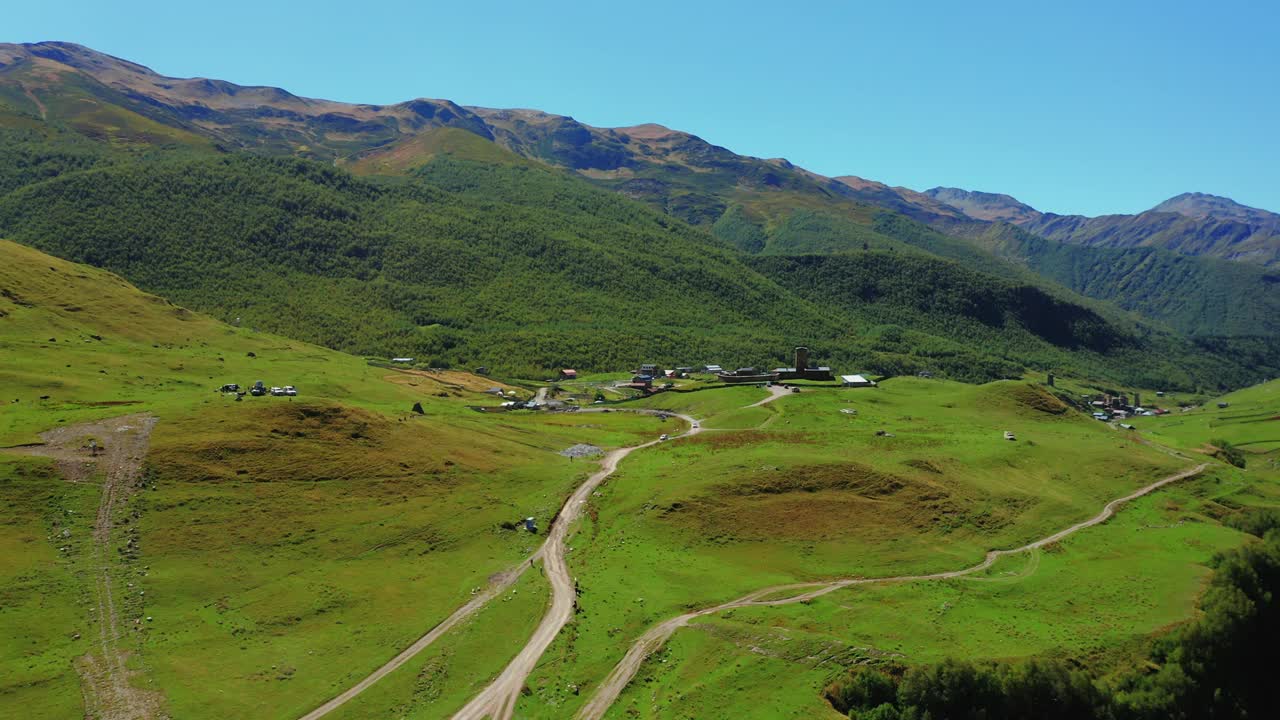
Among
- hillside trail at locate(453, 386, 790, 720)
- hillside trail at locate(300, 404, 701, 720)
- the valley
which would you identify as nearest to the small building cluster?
the valley

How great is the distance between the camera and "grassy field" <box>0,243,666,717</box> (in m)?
56.0

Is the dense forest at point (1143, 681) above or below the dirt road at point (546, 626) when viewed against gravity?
above

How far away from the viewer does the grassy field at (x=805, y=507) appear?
232 ft

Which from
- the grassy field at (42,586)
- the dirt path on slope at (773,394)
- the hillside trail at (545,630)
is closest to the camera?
the grassy field at (42,586)

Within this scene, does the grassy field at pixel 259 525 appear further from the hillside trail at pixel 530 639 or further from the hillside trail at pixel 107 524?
the hillside trail at pixel 530 639

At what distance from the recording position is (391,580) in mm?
72000

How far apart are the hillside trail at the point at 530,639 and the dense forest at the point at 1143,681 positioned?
23.9 m

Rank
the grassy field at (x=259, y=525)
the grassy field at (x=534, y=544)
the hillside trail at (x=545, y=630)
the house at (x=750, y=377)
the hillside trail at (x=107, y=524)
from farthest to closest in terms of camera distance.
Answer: the house at (x=750, y=377), the grassy field at (x=534, y=544), the grassy field at (x=259, y=525), the hillside trail at (x=545, y=630), the hillside trail at (x=107, y=524)

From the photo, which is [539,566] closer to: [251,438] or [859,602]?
[859,602]

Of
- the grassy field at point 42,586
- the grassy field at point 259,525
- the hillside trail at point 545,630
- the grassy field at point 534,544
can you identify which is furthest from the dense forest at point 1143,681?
the grassy field at point 42,586

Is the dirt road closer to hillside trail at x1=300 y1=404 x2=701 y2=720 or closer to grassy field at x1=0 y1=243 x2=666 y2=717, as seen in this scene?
hillside trail at x1=300 y1=404 x2=701 y2=720

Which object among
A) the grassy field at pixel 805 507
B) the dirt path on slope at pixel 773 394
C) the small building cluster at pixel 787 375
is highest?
the small building cluster at pixel 787 375

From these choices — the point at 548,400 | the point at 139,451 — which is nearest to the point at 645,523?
the point at 139,451

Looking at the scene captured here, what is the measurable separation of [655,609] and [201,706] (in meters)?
35.7
